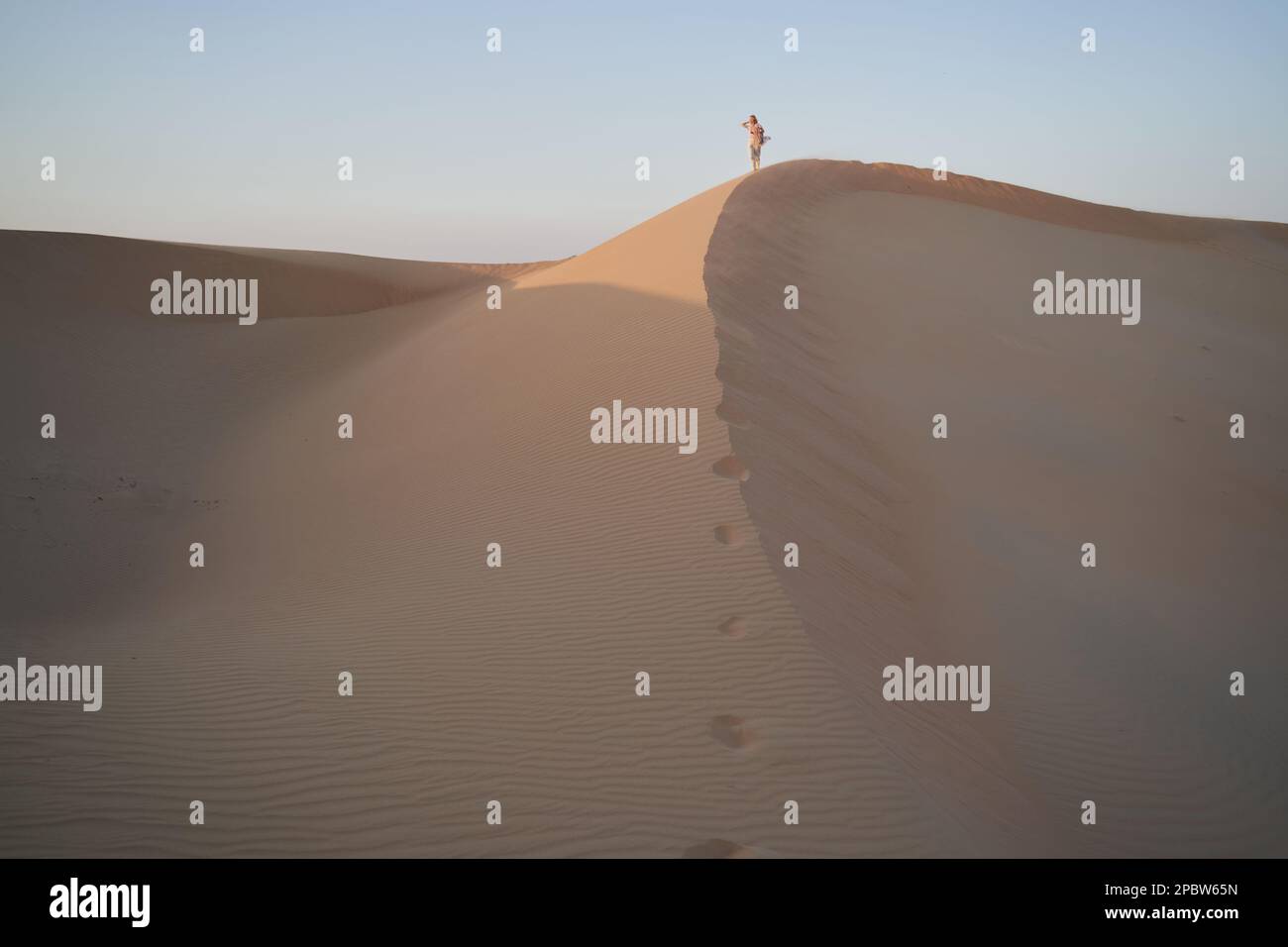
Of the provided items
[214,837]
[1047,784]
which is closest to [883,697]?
[1047,784]

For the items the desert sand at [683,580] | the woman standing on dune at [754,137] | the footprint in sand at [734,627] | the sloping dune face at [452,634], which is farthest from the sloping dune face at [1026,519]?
the woman standing on dune at [754,137]

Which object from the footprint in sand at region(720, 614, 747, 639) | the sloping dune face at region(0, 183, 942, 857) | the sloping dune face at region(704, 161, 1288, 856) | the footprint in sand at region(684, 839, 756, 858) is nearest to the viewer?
the footprint in sand at region(684, 839, 756, 858)

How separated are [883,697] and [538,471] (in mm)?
4169

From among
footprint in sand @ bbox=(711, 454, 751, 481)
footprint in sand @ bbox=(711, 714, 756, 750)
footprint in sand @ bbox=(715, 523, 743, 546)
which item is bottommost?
footprint in sand @ bbox=(711, 714, 756, 750)

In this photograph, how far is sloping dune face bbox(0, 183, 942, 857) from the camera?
477cm

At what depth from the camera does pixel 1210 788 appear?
6465 mm

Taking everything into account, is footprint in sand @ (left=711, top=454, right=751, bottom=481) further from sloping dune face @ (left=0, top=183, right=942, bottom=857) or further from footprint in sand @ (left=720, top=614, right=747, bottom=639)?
footprint in sand @ (left=720, top=614, right=747, bottom=639)

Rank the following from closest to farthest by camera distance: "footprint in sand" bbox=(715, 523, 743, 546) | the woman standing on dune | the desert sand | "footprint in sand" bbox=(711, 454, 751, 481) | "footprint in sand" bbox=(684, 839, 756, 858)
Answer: "footprint in sand" bbox=(684, 839, 756, 858)
the desert sand
"footprint in sand" bbox=(715, 523, 743, 546)
"footprint in sand" bbox=(711, 454, 751, 481)
the woman standing on dune

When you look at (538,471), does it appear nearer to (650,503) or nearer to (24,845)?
(650,503)

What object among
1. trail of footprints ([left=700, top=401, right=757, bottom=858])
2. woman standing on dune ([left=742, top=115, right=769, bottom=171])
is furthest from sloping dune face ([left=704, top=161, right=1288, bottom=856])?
woman standing on dune ([left=742, top=115, right=769, bottom=171])

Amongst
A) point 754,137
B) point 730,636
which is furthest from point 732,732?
point 754,137

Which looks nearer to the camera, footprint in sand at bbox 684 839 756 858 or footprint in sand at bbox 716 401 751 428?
footprint in sand at bbox 684 839 756 858

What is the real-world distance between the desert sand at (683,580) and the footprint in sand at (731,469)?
3cm

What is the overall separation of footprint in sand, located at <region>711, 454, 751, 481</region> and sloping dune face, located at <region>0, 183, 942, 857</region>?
3 centimetres
